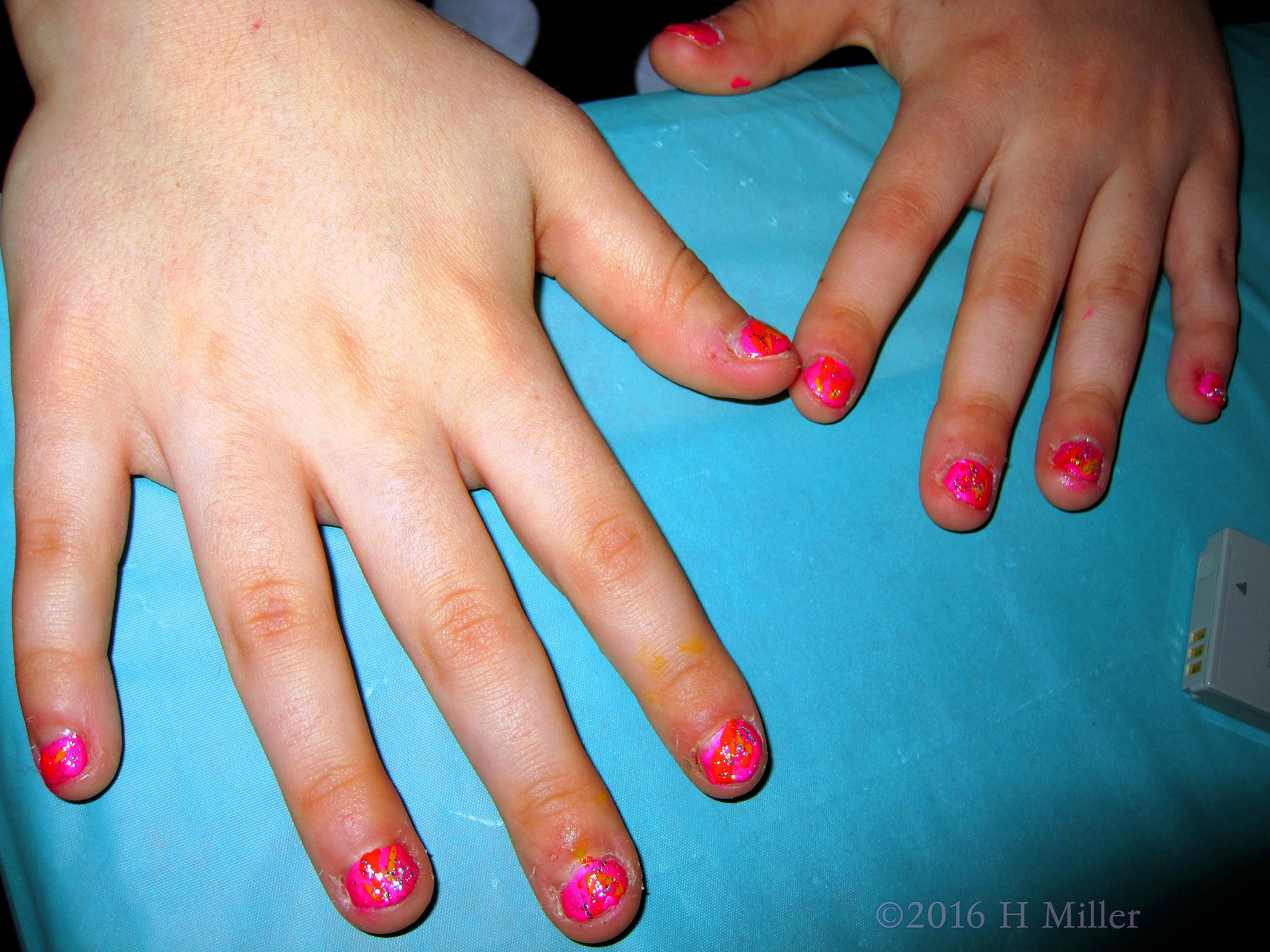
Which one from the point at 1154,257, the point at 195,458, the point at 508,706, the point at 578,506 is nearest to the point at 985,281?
the point at 1154,257

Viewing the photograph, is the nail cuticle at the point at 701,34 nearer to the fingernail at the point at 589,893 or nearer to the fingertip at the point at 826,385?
→ the fingertip at the point at 826,385

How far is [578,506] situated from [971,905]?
1.56ft

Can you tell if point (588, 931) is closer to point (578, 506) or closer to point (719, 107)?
point (578, 506)

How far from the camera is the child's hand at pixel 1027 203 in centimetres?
71

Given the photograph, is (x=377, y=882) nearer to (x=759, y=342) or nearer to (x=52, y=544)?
(x=52, y=544)

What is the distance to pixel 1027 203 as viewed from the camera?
792mm

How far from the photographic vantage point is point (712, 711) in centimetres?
56

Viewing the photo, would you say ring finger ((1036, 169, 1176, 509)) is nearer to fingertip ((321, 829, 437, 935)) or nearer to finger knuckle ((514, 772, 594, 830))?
finger knuckle ((514, 772, 594, 830))

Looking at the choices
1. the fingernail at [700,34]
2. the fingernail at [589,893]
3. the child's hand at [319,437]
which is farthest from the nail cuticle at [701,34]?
the fingernail at [589,893]

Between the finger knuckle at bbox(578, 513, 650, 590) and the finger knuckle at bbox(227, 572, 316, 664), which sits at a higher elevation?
the finger knuckle at bbox(578, 513, 650, 590)

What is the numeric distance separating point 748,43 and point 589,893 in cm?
86

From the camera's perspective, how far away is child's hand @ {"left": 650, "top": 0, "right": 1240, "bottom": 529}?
2.34ft

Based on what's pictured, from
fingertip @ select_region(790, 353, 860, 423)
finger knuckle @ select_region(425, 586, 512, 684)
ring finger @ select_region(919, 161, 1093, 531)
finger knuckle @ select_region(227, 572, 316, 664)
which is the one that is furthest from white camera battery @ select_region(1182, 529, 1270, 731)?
finger knuckle @ select_region(227, 572, 316, 664)

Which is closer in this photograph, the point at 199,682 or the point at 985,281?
the point at 199,682
